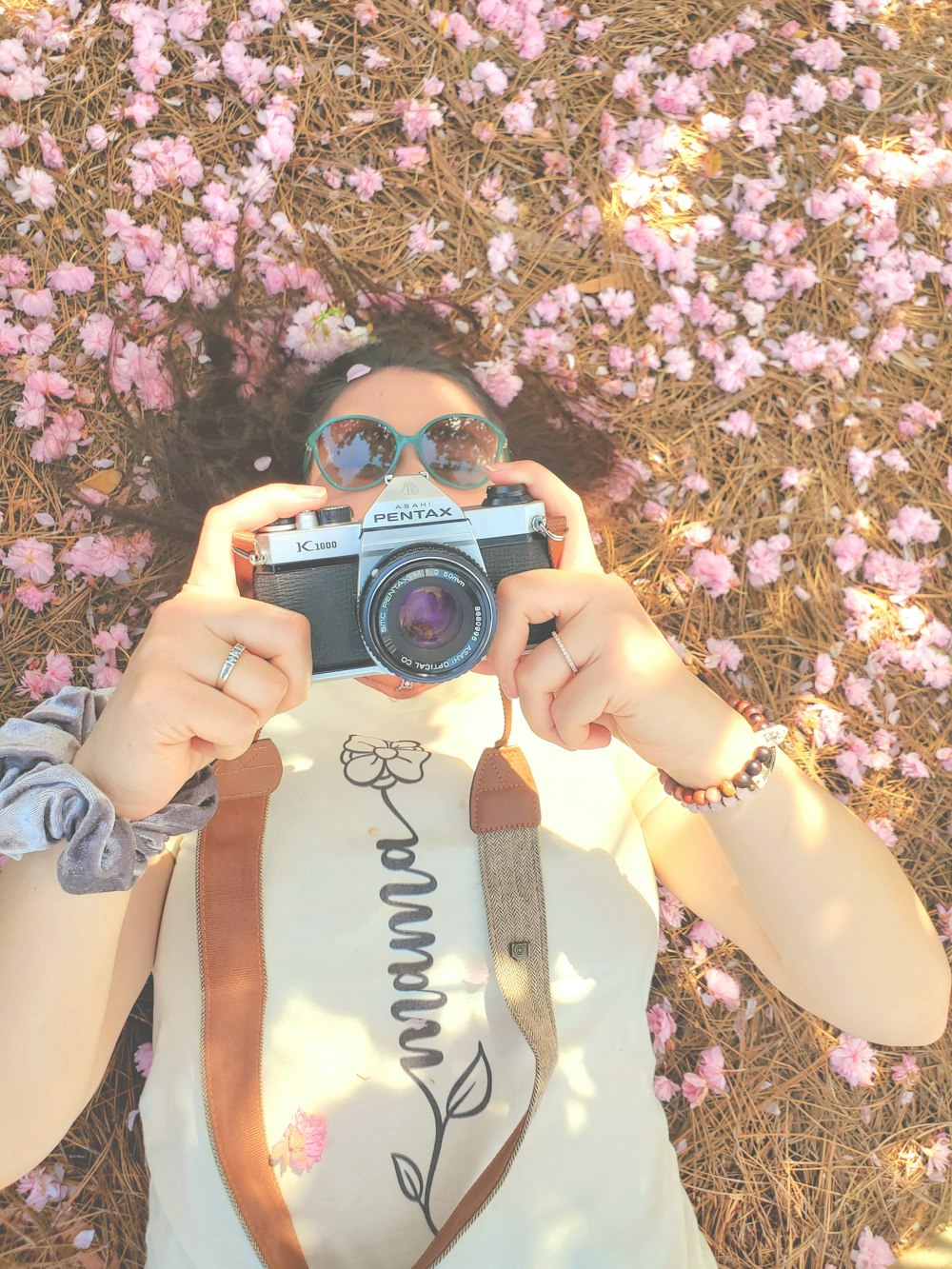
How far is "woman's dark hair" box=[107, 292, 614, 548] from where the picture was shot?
2.05 meters

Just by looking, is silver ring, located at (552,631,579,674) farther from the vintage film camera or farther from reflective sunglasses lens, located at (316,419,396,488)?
reflective sunglasses lens, located at (316,419,396,488)

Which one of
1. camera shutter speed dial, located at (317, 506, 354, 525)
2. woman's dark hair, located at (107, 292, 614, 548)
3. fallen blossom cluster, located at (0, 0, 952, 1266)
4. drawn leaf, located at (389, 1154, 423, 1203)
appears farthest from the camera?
fallen blossom cluster, located at (0, 0, 952, 1266)

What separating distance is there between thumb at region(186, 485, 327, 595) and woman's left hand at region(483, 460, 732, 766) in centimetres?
38

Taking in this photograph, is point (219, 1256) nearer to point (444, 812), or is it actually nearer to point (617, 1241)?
point (617, 1241)

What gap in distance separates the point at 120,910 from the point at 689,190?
7.60ft

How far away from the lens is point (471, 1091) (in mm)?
1517

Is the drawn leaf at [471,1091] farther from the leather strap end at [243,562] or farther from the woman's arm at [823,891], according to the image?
the leather strap end at [243,562]

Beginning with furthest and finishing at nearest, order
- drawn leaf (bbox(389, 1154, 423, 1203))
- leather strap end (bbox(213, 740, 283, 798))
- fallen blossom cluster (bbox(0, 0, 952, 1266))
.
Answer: fallen blossom cluster (bbox(0, 0, 952, 1266)) < leather strap end (bbox(213, 740, 283, 798)) < drawn leaf (bbox(389, 1154, 423, 1203))

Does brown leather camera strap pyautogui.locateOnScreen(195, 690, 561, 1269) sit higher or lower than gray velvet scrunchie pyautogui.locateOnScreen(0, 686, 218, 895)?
lower

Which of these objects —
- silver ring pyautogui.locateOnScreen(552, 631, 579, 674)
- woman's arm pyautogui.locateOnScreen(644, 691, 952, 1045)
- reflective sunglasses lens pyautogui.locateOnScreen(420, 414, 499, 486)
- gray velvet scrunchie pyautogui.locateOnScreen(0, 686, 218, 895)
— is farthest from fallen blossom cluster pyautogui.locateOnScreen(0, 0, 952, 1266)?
silver ring pyautogui.locateOnScreen(552, 631, 579, 674)

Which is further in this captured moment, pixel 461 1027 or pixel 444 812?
pixel 444 812

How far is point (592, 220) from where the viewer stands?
7.98 ft

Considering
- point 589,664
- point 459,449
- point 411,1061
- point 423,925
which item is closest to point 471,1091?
point 411,1061

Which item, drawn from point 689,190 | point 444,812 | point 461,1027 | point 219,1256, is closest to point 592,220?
point 689,190
